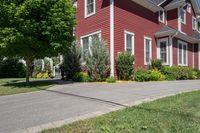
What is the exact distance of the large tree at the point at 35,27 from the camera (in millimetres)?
13508

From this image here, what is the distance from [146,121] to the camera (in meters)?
6.40

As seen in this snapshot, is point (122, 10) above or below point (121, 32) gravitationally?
above

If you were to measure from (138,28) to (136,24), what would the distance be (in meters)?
0.40

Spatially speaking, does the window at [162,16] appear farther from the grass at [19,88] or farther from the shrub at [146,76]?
the grass at [19,88]

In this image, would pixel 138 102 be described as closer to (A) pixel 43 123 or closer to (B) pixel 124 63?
(A) pixel 43 123

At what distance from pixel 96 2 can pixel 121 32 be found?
3.04 metres

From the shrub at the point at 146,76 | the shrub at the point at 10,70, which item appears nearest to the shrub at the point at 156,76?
the shrub at the point at 146,76

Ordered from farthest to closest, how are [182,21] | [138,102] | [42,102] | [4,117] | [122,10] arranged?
[182,21] → [122,10] → [42,102] → [138,102] → [4,117]

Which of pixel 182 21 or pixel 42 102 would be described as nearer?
pixel 42 102

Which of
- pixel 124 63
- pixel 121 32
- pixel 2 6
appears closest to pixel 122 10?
pixel 121 32

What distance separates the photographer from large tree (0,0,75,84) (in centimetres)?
1351

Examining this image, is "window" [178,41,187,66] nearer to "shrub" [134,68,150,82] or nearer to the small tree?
"shrub" [134,68,150,82]

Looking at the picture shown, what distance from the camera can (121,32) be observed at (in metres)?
18.8

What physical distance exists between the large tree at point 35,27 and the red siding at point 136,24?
4213 millimetres
